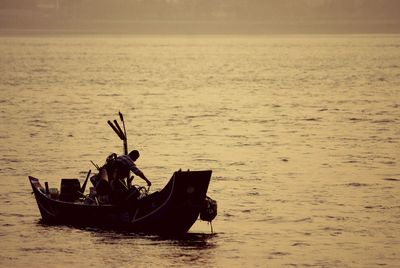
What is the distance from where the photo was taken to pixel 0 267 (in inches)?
1150

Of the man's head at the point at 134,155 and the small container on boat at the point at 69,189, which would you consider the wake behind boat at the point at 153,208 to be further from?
the man's head at the point at 134,155

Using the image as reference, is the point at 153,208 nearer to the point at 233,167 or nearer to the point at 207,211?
the point at 207,211

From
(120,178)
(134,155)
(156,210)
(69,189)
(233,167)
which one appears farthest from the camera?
(233,167)

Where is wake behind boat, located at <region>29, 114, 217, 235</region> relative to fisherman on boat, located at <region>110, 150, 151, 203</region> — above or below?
below

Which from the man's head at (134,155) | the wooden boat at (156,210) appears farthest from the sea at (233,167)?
the man's head at (134,155)

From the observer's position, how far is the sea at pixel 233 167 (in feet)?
100

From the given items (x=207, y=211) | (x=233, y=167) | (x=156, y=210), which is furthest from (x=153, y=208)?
(x=233, y=167)

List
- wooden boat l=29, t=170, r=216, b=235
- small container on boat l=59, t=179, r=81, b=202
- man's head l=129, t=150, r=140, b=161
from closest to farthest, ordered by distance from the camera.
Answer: wooden boat l=29, t=170, r=216, b=235 < man's head l=129, t=150, r=140, b=161 < small container on boat l=59, t=179, r=81, b=202

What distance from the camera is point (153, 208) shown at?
101 feet

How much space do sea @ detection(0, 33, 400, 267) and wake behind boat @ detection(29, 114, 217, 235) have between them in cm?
35

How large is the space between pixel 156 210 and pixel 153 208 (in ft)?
0.31

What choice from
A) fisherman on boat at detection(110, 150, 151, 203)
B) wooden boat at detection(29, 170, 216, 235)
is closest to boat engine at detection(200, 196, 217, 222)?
wooden boat at detection(29, 170, 216, 235)

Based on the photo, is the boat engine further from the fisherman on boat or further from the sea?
the fisherman on boat

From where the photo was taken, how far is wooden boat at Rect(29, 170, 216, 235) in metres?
30.2
